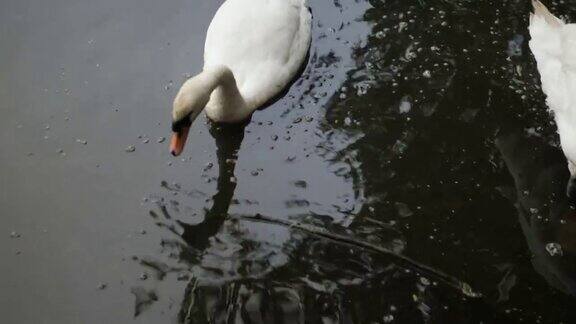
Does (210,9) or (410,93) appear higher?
(210,9)

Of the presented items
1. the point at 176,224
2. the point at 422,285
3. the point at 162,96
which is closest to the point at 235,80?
the point at 162,96

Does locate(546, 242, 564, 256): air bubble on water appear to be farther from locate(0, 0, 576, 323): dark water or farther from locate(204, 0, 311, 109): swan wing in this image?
locate(204, 0, 311, 109): swan wing

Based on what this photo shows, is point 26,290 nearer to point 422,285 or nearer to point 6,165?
point 6,165

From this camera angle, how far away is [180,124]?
3.50m

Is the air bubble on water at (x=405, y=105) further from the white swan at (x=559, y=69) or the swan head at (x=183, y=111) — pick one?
the swan head at (x=183, y=111)

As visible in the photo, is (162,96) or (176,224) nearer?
(176,224)

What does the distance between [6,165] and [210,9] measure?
1.61 m

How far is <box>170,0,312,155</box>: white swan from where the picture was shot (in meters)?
3.74

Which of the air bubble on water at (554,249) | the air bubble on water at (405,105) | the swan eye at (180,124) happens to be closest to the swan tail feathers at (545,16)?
the air bubble on water at (405,105)

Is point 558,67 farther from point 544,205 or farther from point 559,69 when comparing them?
point 544,205

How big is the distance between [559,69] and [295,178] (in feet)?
4.68

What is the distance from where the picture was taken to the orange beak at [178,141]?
351 cm

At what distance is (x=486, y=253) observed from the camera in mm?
3326

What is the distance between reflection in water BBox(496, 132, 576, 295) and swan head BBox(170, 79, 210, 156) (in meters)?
1.55
